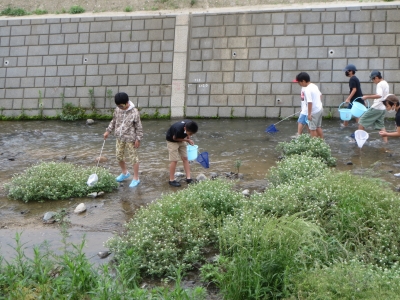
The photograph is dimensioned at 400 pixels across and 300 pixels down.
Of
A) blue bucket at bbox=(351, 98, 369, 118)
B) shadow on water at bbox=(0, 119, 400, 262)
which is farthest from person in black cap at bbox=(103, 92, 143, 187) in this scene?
blue bucket at bbox=(351, 98, 369, 118)

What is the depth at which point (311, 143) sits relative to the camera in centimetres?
809

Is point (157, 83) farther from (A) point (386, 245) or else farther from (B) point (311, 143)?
(A) point (386, 245)

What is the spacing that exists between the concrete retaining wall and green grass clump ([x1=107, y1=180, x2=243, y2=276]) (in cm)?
730

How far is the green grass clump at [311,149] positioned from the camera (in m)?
7.95

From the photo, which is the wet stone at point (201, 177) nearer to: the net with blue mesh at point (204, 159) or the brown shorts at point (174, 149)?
the net with blue mesh at point (204, 159)

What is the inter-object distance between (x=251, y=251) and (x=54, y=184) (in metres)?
3.74

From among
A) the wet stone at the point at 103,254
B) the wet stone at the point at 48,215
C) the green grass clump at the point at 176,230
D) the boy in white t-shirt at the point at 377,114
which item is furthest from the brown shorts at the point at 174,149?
the boy in white t-shirt at the point at 377,114

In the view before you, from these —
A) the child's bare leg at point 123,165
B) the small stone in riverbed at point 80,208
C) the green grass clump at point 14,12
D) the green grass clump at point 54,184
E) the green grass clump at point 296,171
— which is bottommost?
the small stone in riverbed at point 80,208

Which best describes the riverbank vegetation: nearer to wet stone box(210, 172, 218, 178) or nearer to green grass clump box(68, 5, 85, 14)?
wet stone box(210, 172, 218, 178)

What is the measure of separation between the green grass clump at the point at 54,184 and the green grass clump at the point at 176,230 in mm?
1694

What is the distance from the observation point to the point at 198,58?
1338 cm

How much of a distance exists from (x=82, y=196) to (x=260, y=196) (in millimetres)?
2718

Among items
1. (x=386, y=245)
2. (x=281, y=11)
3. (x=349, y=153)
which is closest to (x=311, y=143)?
(x=349, y=153)

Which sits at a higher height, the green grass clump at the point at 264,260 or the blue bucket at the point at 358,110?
the blue bucket at the point at 358,110
